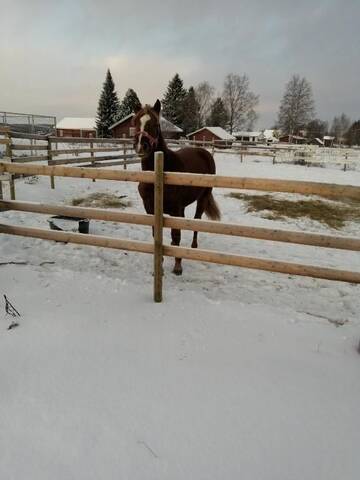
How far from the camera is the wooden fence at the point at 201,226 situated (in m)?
2.68

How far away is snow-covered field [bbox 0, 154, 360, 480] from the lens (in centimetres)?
164

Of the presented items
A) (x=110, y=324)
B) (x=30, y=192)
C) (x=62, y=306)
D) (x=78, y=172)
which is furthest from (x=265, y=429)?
(x=30, y=192)

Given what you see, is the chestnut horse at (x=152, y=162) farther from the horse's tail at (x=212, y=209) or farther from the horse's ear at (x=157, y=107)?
the horse's tail at (x=212, y=209)

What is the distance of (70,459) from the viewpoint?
1598 mm

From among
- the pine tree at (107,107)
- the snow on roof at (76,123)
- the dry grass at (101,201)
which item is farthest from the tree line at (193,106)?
the dry grass at (101,201)

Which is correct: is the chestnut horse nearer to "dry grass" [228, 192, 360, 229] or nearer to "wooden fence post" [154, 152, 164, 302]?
"wooden fence post" [154, 152, 164, 302]

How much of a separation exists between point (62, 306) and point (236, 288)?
198 cm

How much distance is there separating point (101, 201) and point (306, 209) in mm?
5428

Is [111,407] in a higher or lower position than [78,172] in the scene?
lower

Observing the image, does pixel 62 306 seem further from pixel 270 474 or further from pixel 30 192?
pixel 30 192

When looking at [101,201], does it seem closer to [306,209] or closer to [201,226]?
[306,209]

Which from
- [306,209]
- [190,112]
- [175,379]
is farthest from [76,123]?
[175,379]

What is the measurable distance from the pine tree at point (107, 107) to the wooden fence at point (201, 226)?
4807cm

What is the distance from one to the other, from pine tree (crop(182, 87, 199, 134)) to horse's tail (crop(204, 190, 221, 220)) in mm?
55051
